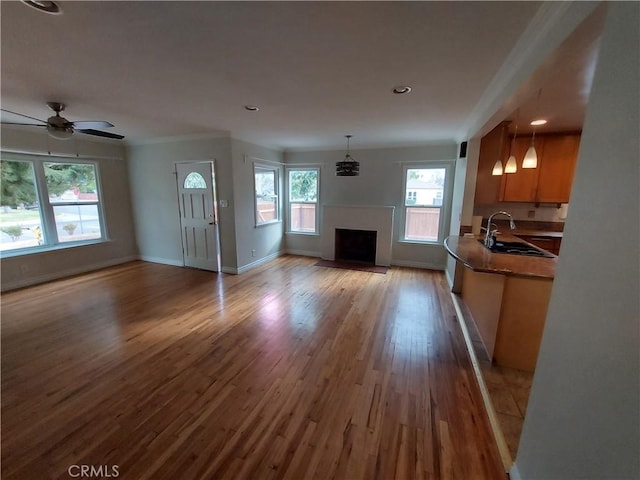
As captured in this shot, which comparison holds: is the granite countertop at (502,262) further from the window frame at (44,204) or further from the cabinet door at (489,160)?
the window frame at (44,204)

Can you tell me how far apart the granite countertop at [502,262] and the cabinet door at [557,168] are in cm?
206

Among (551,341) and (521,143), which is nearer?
(551,341)

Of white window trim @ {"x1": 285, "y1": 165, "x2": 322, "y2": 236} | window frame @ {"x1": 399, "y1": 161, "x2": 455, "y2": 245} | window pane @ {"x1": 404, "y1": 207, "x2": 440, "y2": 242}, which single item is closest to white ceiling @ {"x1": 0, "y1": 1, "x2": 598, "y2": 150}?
window frame @ {"x1": 399, "y1": 161, "x2": 455, "y2": 245}

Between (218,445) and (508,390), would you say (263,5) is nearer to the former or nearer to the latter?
(218,445)

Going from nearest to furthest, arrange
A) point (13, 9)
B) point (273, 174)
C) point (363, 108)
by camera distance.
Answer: point (13, 9) → point (363, 108) → point (273, 174)

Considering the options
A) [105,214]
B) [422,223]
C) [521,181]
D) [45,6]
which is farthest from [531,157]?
[105,214]

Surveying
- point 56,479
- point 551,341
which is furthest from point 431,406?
point 56,479

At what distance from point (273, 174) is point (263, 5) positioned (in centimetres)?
459

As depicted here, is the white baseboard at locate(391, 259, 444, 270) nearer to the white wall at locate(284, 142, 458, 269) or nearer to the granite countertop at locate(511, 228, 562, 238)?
the white wall at locate(284, 142, 458, 269)

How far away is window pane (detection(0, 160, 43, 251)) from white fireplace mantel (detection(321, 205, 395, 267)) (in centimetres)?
489

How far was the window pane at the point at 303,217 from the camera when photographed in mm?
6129

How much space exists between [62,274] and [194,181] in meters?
2.72

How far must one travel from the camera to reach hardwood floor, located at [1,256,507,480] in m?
1.53

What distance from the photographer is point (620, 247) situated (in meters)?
0.83
